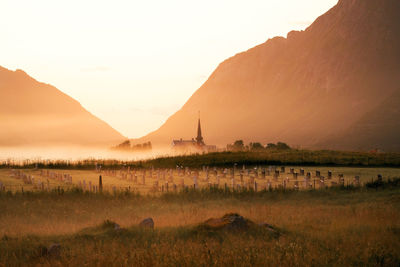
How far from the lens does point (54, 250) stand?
14.5 metres

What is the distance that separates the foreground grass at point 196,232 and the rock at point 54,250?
0.19m

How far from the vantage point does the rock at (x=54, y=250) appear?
563 inches

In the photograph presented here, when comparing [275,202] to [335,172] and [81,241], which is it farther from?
[335,172]

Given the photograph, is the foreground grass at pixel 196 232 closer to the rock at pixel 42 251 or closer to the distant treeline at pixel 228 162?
the rock at pixel 42 251

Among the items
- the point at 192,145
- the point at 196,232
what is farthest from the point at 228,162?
the point at 192,145

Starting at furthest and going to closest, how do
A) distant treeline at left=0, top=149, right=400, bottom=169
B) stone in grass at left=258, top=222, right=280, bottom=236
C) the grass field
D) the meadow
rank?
1. distant treeline at left=0, top=149, right=400, bottom=169
2. the grass field
3. stone in grass at left=258, top=222, right=280, bottom=236
4. the meadow

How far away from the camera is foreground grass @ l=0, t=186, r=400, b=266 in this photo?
502 inches

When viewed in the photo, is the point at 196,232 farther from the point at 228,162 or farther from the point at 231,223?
the point at 228,162

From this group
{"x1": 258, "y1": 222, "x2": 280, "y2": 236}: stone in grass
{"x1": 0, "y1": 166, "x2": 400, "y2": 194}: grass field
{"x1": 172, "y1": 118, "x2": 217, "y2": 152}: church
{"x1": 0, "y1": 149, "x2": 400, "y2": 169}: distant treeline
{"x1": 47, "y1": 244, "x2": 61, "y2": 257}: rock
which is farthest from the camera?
{"x1": 172, "y1": 118, "x2": 217, "y2": 152}: church

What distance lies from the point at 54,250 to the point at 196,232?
15.7 ft

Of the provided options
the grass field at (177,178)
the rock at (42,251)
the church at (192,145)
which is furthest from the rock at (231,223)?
the church at (192,145)

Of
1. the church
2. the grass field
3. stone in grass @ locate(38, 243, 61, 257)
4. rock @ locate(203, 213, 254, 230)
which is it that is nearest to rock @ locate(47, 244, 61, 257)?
stone in grass @ locate(38, 243, 61, 257)

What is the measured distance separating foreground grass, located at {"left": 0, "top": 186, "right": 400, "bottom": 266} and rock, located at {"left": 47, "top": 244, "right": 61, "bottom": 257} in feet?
0.63

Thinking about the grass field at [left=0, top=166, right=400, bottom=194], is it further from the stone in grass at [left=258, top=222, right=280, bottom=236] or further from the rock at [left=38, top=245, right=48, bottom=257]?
the rock at [left=38, top=245, right=48, bottom=257]
